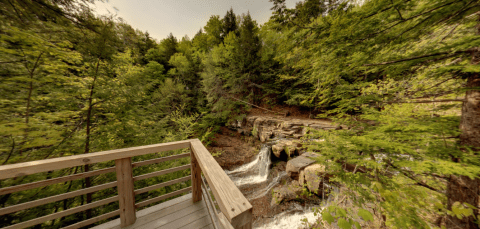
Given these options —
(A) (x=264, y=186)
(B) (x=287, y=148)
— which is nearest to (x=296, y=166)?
(B) (x=287, y=148)

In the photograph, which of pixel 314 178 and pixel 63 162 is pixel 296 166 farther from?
pixel 63 162

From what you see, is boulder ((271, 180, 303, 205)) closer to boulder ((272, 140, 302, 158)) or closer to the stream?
the stream

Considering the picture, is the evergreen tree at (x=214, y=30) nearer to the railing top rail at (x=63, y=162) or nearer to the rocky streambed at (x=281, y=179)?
the rocky streambed at (x=281, y=179)

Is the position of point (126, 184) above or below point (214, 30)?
below

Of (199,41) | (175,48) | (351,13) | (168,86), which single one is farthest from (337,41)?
(175,48)

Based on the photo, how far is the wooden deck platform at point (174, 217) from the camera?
1.67 meters

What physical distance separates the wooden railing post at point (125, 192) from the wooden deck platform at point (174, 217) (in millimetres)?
101

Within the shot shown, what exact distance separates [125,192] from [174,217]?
2.27 ft

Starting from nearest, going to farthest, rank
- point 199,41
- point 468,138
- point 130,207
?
point 130,207 < point 468,138 < point 199,41

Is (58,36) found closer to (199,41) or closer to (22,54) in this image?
(22,54)

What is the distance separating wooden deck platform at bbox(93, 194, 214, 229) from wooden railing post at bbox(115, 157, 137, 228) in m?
0.10

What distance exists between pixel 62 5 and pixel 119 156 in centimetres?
295

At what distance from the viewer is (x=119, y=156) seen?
1.56 meters

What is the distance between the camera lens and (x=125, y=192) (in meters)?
1.68
